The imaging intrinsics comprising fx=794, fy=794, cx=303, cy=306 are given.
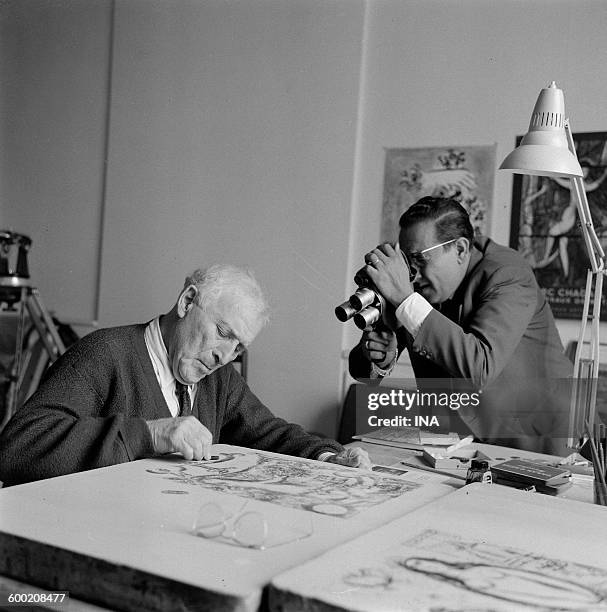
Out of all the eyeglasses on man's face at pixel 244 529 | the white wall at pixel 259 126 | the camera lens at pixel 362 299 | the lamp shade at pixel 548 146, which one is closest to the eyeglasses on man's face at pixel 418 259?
the camera lens at pixel 362 299

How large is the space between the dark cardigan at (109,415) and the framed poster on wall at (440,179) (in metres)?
1.90

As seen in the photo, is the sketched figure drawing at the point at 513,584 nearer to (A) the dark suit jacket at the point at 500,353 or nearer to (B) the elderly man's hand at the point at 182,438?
(B) the elderly man's hand at the point at 182,438

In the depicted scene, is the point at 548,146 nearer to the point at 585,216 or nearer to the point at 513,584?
the point at 585,216

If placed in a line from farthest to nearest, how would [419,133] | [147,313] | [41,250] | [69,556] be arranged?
1. [41,250]
2. [147,313]
3. [419,133]
4. [69,556]

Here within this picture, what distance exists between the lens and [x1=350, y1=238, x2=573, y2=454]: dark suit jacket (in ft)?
6.52

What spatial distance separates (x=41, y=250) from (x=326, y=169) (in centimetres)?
195

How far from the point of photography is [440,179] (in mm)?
3559

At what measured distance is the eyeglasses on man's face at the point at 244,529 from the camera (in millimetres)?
918

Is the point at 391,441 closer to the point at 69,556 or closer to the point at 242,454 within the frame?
the point at 242,454

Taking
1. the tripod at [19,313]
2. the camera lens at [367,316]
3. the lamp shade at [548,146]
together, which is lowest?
the tripod at [19,313]

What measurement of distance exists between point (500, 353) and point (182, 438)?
94 centimetres

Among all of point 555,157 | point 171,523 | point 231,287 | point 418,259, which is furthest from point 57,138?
point 171,523

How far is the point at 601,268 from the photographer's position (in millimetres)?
1899

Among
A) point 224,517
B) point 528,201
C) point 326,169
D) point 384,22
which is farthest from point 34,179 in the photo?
point 224,517
